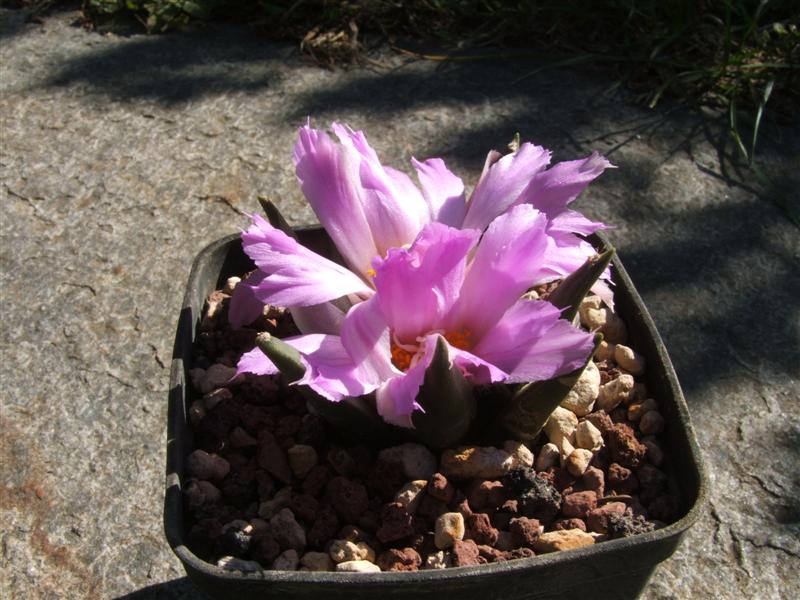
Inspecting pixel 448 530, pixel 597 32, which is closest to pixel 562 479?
pixel 448 530

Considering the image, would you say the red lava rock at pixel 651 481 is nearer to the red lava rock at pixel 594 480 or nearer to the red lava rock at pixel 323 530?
the red lava rock at pixel 594 480

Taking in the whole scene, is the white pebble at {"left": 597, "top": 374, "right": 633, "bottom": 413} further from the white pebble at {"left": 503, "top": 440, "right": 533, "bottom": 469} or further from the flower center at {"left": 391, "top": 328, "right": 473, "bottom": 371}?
the flower center at {"left": 391, "top": 328, "right": 473, "bottom": 371}

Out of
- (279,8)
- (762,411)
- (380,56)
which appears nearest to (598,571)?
(762,411)

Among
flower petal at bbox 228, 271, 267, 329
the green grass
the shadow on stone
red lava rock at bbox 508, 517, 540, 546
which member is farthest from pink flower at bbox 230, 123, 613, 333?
the shadow on stone

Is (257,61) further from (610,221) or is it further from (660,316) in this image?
(660,316)

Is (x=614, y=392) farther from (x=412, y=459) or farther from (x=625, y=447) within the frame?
(x=412, y=459)

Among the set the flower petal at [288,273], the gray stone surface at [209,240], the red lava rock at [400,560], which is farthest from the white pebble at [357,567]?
the gray stone surface at [209,240]

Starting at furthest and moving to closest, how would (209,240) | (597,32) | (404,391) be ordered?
(597,32)
(209,240)
(404,391)
